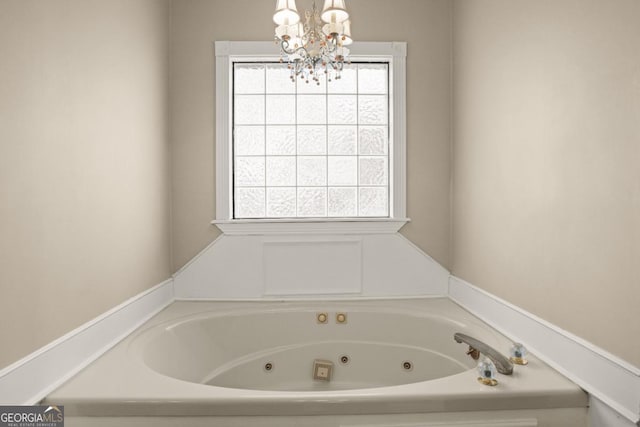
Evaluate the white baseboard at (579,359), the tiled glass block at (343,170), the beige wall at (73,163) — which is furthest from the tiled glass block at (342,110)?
the white baseboard at (579,359)

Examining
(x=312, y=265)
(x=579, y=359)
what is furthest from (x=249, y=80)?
(x=579, y=359)

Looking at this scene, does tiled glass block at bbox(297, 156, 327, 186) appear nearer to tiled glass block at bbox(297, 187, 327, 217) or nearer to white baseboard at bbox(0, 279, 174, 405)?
tiled glass block at bbox(297, 187, 327, 217)

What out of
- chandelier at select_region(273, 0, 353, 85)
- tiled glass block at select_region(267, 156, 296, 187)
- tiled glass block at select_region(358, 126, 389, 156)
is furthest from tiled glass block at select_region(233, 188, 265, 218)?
chandelier at select_region(273, 0, 353, 85)

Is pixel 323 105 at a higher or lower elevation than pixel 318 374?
higher

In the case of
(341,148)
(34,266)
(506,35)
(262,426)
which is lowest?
(262,426)

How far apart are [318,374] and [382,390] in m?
0.95

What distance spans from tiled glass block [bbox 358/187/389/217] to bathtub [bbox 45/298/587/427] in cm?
61

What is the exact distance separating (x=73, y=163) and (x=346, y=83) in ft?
5.67

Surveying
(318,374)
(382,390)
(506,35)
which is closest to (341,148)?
(506,35)

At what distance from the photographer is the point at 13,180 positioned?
107 cm

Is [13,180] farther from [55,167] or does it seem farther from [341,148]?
[341,148]

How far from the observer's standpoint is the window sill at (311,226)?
2340 millimetres

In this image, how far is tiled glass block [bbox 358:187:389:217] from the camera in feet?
8.27

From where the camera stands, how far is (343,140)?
2.51 meters
